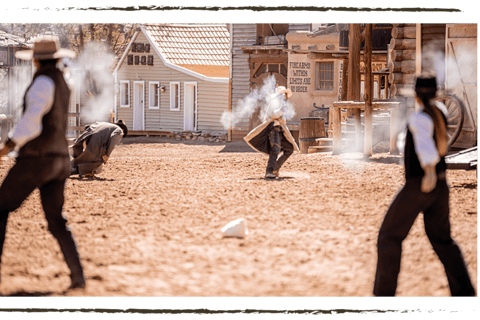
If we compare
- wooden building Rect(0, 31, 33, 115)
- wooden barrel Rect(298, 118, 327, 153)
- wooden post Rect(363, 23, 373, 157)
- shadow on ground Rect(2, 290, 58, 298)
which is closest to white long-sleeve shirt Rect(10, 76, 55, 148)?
shadow on ground Rect(2, 290, 58, 298)

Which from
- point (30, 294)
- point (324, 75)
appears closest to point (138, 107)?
point (324, 75)

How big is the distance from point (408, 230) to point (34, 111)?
8.60ft

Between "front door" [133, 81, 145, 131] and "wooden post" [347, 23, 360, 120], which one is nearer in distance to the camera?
"wooden post" [347, 23, 360, 120]

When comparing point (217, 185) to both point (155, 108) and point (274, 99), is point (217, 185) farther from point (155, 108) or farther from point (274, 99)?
point (155, 108)

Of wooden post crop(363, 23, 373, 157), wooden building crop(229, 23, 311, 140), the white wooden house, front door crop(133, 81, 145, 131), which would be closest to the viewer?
wooden post crop(363, 23, 373, 157)

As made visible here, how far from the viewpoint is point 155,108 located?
26000mm

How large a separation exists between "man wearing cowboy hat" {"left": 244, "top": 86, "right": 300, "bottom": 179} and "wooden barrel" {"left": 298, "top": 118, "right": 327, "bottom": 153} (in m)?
5.18

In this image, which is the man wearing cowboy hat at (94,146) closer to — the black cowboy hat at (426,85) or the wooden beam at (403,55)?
the wooden beam at (403,55)

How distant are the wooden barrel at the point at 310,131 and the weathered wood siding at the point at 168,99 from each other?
8.97m

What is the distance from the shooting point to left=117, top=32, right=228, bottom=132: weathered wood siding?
24109 millimetres

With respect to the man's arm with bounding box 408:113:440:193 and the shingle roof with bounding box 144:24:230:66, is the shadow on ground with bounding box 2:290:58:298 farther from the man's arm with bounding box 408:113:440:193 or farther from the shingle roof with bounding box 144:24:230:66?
the shingle roof with bounding box 144:24:230:66

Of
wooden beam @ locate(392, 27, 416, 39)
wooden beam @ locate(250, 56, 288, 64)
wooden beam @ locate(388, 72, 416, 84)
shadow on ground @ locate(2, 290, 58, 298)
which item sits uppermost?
wooden beam @ locate(250, 56, 288, 64)

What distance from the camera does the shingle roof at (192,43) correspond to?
25703 millimetres
